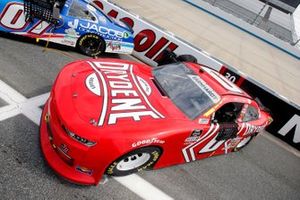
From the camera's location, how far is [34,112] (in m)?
5.45

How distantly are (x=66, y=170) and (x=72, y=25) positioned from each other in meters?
4.54

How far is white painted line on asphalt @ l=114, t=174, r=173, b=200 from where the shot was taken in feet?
15.5

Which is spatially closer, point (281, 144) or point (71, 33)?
point (71, 33)

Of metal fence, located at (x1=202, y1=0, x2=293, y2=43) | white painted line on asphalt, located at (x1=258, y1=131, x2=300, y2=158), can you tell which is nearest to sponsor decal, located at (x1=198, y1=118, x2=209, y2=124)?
white painted line on asphalt, located at (x1=258, y1=131, x2=300, y2=158)

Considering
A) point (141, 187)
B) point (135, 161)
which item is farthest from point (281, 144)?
point (135, 161)

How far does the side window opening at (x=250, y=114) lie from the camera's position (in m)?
6.08

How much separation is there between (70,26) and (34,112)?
2990 millimetres

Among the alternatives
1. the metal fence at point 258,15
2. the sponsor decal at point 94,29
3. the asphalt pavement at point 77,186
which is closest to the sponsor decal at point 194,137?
the asphalt pavement at point 77,186

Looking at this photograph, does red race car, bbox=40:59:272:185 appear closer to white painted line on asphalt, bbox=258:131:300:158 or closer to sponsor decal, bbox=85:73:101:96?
sponsor decal, bbox=85:73:101:96

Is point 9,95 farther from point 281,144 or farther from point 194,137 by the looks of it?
point 281,144

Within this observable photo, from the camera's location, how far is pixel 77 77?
4.89 meters

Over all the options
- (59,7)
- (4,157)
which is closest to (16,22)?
(59,7)

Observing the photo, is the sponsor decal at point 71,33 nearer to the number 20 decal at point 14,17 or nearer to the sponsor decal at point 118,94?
the number 20 decal at point 14,17

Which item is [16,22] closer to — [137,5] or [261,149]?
[261,149]
